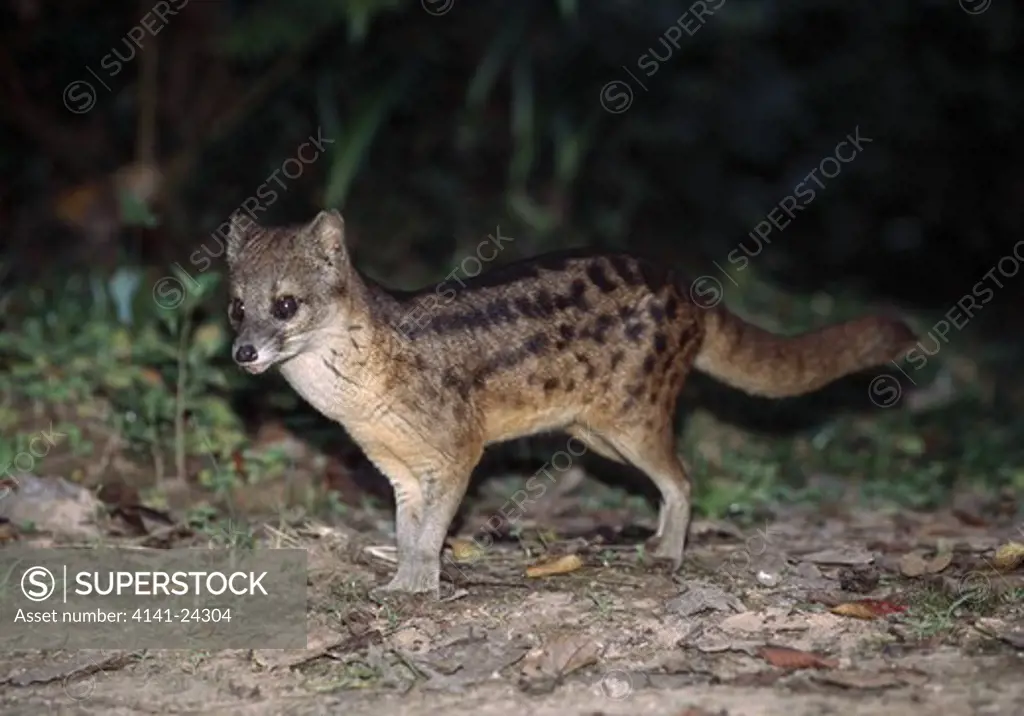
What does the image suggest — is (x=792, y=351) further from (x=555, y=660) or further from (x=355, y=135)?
(x=355, y=135)

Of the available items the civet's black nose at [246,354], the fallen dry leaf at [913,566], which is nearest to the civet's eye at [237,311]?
the civet's black nose at [246,354]

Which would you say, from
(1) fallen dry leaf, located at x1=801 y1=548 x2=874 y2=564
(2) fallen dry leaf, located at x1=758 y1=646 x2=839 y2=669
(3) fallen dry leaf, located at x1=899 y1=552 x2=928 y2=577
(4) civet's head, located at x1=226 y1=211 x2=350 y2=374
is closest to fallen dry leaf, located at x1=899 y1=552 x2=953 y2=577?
(3) fallen dry leaf, located at x1=899 y1=552 x2=928 y2=577

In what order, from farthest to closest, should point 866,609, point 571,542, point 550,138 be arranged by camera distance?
point 550,138
point 571,542
point 866,609

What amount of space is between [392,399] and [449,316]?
0.47m

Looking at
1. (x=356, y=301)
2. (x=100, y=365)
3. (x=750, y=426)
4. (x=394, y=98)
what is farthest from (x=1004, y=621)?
(x=394, y=98)

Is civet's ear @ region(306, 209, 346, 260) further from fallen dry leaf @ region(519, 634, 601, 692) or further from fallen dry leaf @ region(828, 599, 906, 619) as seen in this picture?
fallen dry leaf @ region(828, 599, 906, 619)

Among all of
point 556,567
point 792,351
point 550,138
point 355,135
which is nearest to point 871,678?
point 556,567

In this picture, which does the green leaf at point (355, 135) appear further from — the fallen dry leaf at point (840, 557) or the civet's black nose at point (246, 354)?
the fallen dry leaf at point (840, 557)

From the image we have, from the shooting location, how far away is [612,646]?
5777mm

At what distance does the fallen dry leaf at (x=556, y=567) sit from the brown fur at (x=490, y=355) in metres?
0.39

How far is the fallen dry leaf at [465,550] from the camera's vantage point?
23.2 ft

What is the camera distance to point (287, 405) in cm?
851

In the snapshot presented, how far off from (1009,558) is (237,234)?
11.1ft

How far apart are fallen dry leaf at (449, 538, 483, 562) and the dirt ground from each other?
13 millimetres
